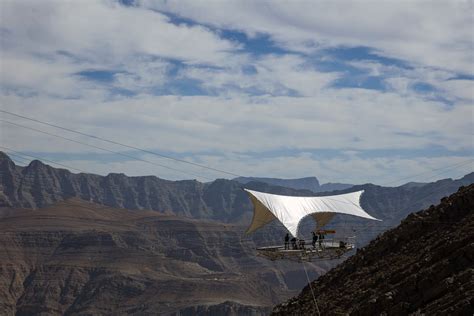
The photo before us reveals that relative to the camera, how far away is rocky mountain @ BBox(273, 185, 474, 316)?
26469 mm

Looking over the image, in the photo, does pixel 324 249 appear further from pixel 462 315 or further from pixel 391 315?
pixel 462 315

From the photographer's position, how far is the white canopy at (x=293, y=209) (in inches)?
1725

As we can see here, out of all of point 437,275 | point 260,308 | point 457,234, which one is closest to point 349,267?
point 457,234

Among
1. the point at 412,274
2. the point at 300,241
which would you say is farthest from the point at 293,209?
the point at 412,274

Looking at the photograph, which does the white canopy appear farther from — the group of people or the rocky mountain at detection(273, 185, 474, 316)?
the rocky mountain at detection(273, 185, 474, 316)

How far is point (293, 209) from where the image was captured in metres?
44.7

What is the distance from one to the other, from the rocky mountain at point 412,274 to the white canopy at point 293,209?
3514 millimetres

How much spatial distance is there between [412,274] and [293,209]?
13743mm

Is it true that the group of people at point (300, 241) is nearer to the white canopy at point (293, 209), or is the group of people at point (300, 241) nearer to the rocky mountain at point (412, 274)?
the white canopy at point (293, 209)

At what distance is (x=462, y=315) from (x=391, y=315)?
243 inches

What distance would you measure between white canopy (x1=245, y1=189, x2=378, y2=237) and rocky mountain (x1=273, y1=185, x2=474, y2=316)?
138 inches

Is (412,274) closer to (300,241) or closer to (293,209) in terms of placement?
(300,241)

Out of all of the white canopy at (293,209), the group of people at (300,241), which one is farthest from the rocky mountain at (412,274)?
the white canopy at (293,209)

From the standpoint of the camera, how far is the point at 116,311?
655 ft
